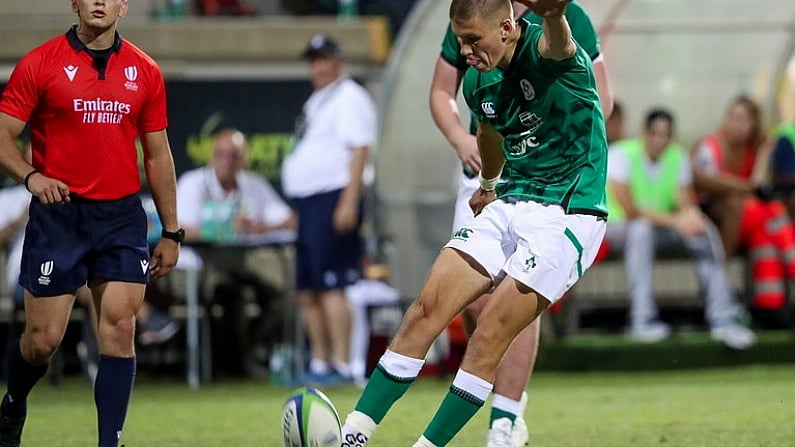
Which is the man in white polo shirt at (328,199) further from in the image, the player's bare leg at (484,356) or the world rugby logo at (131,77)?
the player's bare leg at (484,356)

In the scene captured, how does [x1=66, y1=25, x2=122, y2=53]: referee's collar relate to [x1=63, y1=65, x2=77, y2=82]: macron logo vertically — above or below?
above

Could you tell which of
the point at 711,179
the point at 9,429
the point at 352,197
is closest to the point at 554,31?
the point at 9,429

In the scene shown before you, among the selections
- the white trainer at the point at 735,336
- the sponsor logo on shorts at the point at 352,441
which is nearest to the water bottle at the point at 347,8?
→ the white trainer at the point at 735,336

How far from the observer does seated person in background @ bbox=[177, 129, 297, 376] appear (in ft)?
46.4

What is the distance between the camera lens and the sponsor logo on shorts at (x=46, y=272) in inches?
289

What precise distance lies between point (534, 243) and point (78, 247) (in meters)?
2.05

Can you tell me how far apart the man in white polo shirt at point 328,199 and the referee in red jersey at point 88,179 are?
5625 mm

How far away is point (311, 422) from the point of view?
644cm

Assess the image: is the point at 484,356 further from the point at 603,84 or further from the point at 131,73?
the point at 131,73

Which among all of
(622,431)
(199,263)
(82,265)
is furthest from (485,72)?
(199,263)

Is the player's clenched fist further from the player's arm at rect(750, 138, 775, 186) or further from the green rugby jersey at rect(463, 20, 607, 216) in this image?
the player's arm at rect(750, 138, 775, 186)

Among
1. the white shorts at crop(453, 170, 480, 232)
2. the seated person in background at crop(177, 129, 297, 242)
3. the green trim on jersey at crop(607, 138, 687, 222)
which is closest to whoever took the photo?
the white shorts at crop(453, 170, 480, 232)

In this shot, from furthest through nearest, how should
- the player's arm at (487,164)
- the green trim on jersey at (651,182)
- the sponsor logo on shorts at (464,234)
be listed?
the green trim on jersey at (651,182) < the player's arm at (487,164) < the sponsor logo on shorts at (464,234)

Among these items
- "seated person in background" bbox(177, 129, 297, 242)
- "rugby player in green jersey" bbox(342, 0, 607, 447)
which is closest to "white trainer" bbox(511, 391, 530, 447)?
"rugby player in green jersey" bbox(342, 0, 607, 447)
